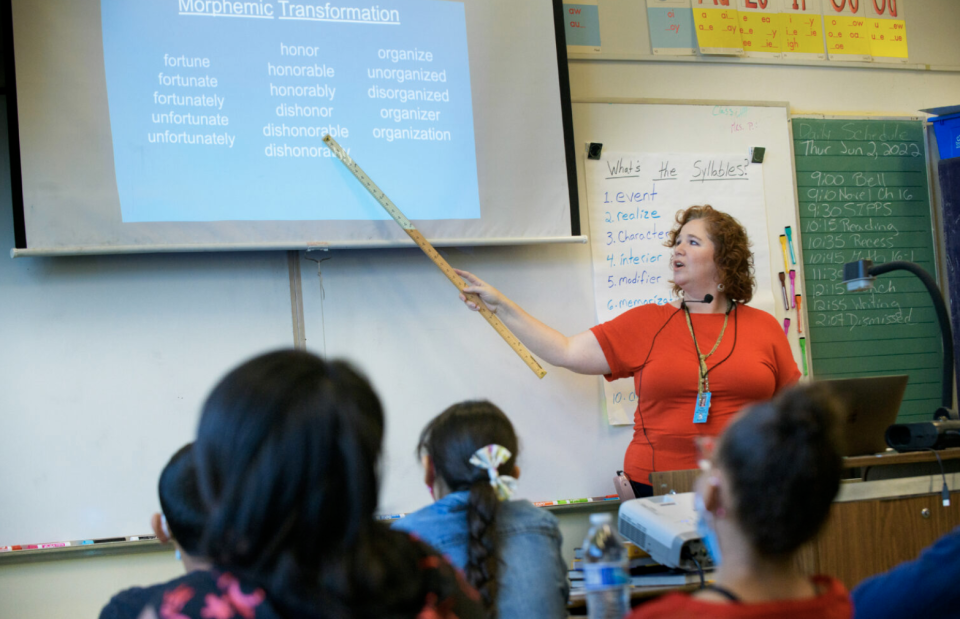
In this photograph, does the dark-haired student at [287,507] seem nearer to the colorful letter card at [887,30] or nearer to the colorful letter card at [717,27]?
the colorful letter card at [717,27]

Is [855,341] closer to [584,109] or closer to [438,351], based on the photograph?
[584,109]

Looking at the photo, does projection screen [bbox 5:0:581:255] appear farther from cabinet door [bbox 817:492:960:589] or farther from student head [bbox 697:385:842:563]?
student head [bbox 697:385:842:563]

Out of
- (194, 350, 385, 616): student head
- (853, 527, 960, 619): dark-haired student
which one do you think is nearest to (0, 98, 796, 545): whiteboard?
(853, 527, 960, 619): dark-haired student

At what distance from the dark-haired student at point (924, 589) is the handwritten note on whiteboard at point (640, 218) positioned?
162cm

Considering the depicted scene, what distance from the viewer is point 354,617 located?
728 millimetres

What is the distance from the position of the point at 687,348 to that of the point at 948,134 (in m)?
1.65

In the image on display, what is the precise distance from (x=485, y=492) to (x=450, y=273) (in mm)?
1103

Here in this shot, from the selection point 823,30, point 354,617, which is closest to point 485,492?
point 354,617

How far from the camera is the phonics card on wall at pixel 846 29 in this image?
3064 mm

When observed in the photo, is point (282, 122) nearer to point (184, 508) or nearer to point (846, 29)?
point (184, 508)

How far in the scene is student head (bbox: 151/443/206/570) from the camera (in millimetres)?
1179

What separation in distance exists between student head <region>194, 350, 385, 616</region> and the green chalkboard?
8.51 feet

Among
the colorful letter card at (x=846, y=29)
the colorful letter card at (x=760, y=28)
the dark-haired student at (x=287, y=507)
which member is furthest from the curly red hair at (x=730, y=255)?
the dark-haired student at (x=287, y=507)

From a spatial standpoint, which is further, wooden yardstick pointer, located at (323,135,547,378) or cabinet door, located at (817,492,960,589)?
wooden yardstick pointer, located at (323,135,547,378)
